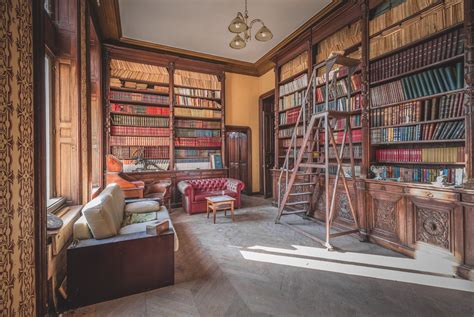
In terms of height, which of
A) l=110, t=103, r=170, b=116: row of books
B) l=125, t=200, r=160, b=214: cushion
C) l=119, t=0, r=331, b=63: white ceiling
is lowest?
l=125, t=200, r=160, b=214: cushion

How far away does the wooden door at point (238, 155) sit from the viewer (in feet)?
22.7

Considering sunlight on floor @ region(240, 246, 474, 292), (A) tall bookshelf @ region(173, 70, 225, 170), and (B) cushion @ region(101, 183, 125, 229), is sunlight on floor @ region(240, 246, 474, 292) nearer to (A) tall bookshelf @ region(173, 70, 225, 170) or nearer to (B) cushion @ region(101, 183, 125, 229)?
(B) cushion @ region(101, 183, 125, 229)

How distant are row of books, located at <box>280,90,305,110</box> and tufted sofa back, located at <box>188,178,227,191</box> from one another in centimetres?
225

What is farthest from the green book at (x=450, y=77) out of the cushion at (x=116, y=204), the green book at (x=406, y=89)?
the cushion at (x=116, y=204)

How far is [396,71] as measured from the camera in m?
3.05

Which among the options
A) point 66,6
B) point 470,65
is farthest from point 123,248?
point 470,65

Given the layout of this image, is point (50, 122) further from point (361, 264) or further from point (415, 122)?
point (415, 122)

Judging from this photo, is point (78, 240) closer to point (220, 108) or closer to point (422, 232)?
point (422, 232)

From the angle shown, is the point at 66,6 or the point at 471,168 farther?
the point at 66,6

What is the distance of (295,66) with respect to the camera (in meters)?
4.93

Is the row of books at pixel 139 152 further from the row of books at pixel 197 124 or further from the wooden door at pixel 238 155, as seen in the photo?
the wooden door at pixel 238 155

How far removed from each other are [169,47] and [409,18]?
4658mm

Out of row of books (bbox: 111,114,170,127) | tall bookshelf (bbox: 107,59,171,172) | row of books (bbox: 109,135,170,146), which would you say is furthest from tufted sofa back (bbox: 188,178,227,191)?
row of books (bbox: 111,114,170,127)

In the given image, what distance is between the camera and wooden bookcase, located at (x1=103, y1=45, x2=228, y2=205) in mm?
5129
